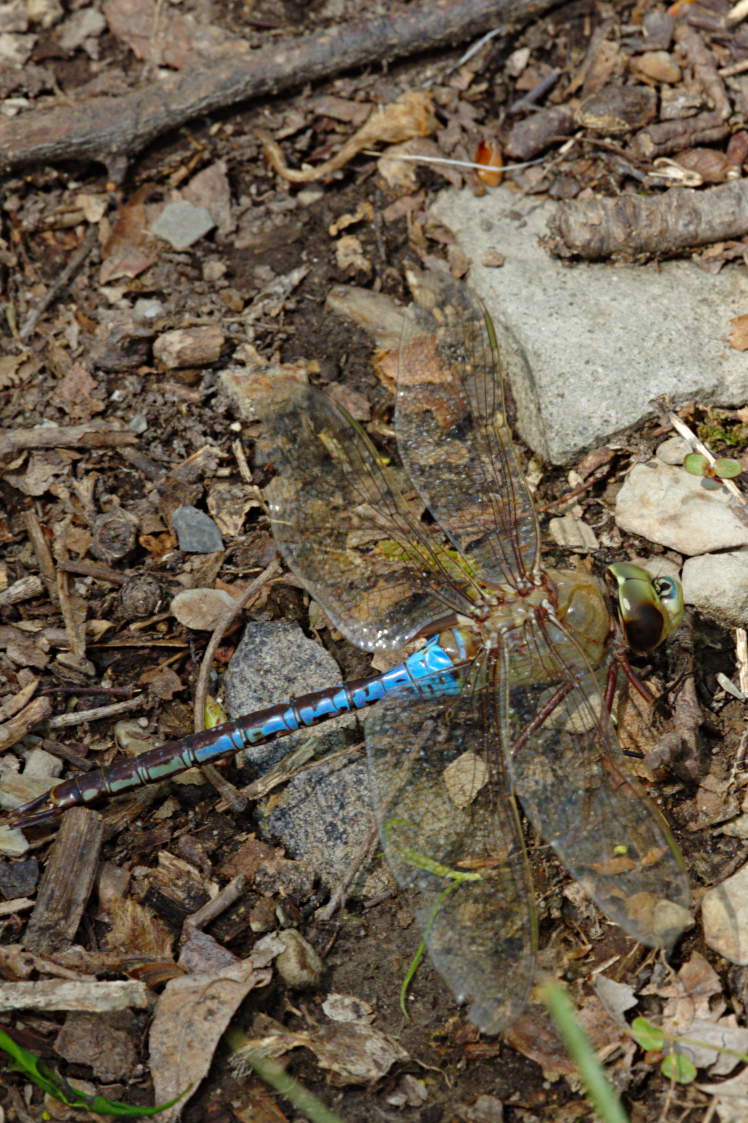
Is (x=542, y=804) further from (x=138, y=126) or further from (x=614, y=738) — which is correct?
(x=138, y=126)

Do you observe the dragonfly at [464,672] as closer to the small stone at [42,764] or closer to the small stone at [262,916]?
the small stone at [42,764]

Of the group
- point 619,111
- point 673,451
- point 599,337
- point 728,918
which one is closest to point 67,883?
point 728,918

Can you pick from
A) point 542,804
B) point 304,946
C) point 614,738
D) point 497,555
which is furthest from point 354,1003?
point 497,555

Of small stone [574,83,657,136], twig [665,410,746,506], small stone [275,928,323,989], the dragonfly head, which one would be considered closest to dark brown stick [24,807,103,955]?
small stone [275,928,323,989]

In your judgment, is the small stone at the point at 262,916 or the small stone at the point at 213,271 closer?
the small stone at the point at 262,916

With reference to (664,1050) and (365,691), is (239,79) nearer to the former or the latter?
(365,691)

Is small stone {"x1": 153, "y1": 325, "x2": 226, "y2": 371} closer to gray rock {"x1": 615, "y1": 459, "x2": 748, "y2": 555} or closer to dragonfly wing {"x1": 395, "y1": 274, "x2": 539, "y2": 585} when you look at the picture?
dragonfly wing {"x1": 395, "y1": 274, "x2": 539, "y2": 585}

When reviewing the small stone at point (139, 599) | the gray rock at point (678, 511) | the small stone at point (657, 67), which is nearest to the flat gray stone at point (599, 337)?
the gray rock at point (678, 511)
